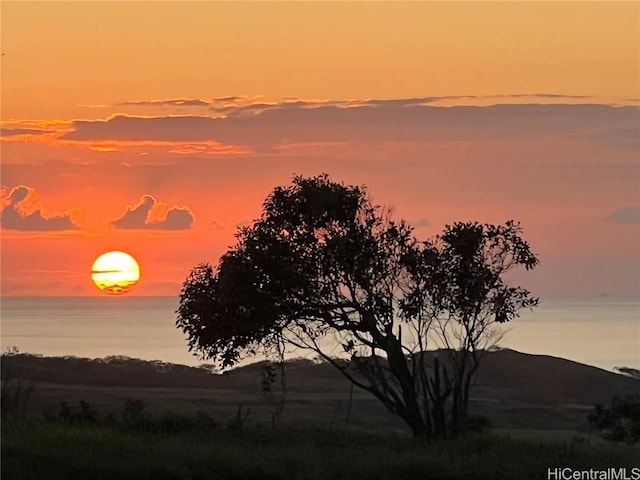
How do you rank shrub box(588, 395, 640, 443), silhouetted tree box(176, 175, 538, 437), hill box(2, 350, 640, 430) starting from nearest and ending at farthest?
silhouetted tree box(176, 175, 538, 437), shrub box(588, 395, 640, 443), hill box(2, 350, 640, 430)

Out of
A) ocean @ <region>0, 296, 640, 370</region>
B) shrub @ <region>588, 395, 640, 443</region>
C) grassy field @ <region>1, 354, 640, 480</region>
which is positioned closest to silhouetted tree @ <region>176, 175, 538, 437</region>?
grassy field @ <region>1, 354, 640, 480</region>

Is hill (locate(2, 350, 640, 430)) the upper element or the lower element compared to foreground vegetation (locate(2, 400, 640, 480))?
upper

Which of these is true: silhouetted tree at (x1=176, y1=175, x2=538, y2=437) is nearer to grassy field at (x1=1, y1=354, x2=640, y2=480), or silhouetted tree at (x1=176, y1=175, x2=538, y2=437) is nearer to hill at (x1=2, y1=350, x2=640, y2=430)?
grassy field at (x1=1, y1=354, x2=640, y2=480)

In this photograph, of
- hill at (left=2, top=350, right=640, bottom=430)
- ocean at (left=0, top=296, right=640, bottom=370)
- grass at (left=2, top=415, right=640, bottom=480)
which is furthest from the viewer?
ocean at (left=0, top=296, right=640, bottom=370)

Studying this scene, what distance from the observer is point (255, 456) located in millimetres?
21875

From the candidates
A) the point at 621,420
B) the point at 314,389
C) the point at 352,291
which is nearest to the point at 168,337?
the point at 314,389

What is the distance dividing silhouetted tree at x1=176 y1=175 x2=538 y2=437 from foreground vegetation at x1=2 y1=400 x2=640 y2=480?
1937 mm

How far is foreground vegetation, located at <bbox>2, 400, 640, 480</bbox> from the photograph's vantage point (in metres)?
20.7

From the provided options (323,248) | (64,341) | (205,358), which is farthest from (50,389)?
(64,341)

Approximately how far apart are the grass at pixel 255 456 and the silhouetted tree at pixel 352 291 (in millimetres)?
2236

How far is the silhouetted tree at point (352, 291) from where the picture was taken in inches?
1032

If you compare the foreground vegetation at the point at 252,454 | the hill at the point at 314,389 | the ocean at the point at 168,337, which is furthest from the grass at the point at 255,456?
the ocean at the point at 168,337

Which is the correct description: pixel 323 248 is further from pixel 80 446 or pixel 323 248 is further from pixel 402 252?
pixel 80 446

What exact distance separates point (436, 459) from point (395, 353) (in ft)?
17.0
